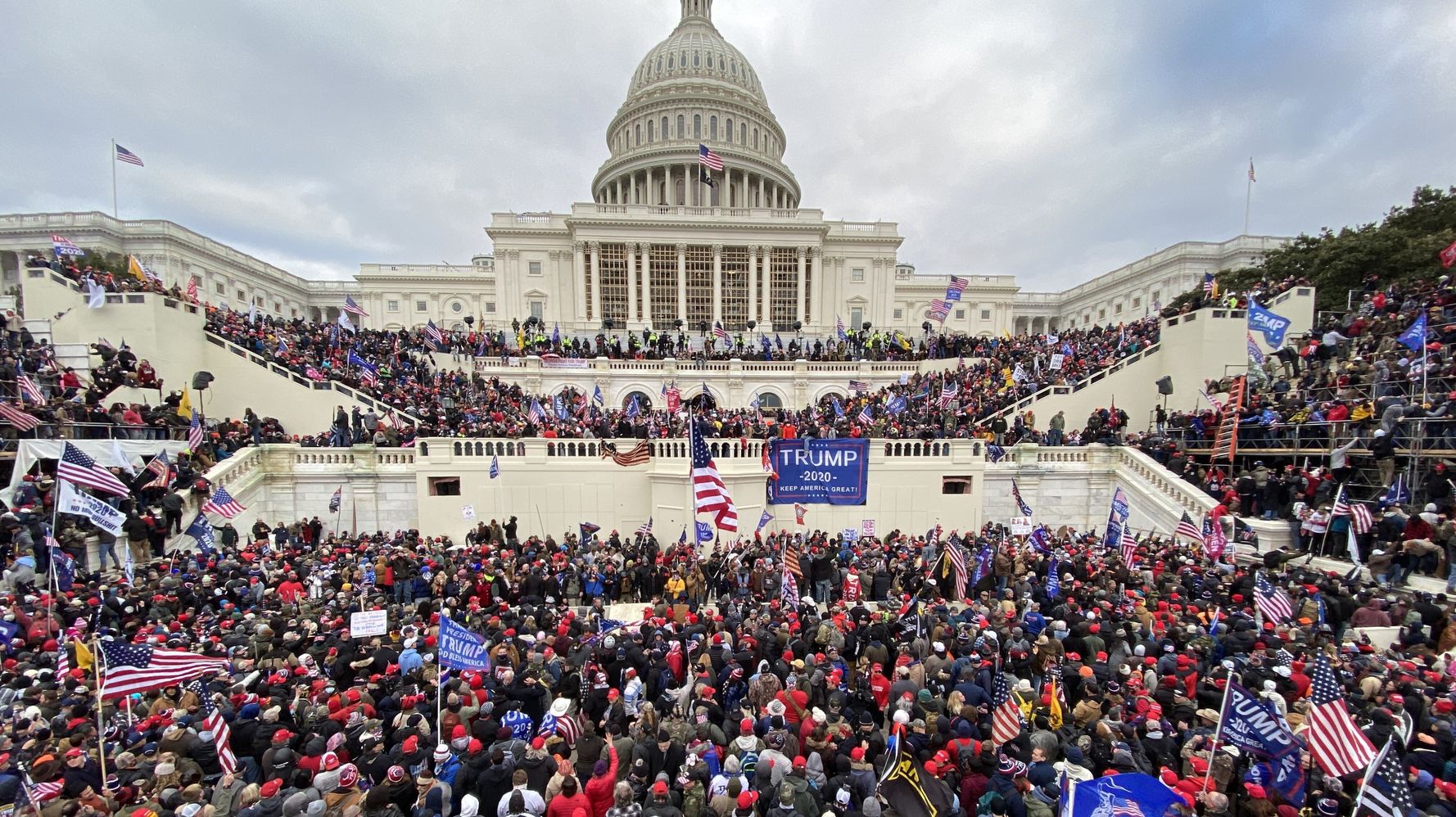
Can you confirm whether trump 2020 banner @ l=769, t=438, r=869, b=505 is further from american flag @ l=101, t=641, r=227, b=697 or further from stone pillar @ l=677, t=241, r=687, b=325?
stone pillar @ l=677, t=241, r=687, b=325

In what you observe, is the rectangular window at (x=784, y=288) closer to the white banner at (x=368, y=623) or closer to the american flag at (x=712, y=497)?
the american flag at (x=712, y=497)

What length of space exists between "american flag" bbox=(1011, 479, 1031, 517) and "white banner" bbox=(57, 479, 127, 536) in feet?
74.7

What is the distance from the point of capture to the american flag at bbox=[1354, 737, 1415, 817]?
16.5 ft

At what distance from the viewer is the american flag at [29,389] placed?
53.8 ft

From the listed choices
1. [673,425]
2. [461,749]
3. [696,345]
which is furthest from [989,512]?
[696,345]

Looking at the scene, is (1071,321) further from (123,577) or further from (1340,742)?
(123,577)

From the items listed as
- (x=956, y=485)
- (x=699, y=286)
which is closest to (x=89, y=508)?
(x=956, y=485)

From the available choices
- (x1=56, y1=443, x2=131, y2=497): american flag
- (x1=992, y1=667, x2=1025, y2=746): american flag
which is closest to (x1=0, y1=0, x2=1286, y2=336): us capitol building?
(x1=56, y1=443, x2=131, y2=497): american flag

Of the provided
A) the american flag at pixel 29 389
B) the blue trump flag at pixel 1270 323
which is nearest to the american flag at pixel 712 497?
the blue trump flag at pixel 1270 323

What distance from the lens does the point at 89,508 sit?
12.0 meters

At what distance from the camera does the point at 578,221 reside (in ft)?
162

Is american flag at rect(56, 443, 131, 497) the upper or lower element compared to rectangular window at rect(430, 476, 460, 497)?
upper

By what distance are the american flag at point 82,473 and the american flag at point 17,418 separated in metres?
5.07

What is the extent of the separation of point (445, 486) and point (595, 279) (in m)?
34.3
